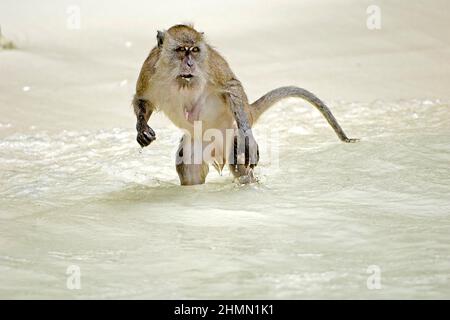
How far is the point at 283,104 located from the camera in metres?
9.15

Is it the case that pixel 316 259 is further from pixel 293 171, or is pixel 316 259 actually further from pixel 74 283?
pixel 293 171

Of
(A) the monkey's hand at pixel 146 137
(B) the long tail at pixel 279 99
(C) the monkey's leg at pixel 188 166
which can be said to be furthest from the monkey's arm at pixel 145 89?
(B) the long tail at pixel 279 99

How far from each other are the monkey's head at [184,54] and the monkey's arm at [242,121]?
0.79 ft

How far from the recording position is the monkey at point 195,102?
6.05 metres

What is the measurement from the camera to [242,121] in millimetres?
6105

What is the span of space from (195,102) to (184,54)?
1.28 feet

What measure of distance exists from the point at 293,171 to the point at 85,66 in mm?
5298

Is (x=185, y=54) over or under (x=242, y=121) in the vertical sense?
over

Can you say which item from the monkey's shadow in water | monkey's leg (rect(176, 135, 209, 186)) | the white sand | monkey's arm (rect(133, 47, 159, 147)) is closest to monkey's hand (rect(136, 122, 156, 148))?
monkey's arm (rect(133, 47, 159, 147))

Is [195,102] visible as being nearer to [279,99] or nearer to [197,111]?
[197,111]

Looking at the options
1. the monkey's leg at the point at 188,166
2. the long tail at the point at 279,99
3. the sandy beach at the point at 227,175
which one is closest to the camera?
the sandy beach at the point at 227,175

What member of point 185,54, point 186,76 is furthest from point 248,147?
point 185,54

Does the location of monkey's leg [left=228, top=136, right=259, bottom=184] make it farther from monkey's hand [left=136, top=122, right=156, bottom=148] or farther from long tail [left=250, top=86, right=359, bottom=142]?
monkey's hand [left=136, top=122, right=156, bottom=148]

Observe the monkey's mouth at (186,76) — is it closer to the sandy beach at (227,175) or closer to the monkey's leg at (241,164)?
the monkey's leg at (241,164)
